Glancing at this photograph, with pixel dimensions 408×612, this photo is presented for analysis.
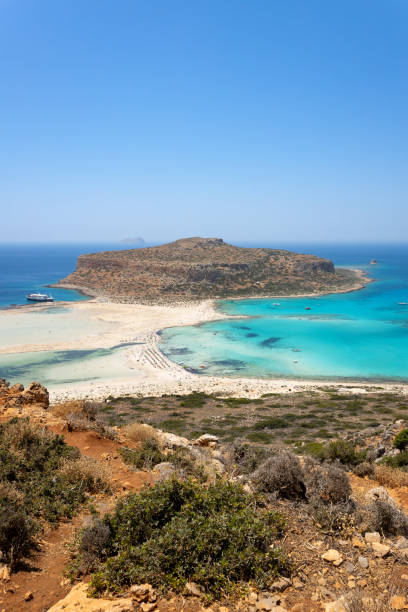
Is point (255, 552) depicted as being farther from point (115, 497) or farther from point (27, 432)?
point (27, 432)

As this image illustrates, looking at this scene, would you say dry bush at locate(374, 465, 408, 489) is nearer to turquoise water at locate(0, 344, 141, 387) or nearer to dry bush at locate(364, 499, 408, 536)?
dry bush at locate(364, 499, 408, 536)

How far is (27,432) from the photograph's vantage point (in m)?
8.33

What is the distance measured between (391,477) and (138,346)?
40.4 metres

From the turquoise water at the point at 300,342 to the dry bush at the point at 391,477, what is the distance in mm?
27240

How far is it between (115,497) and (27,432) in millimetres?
2811

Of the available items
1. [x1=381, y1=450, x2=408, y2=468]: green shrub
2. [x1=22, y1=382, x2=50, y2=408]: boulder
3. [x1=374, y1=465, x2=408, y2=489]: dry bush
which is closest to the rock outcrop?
[x1=22, y1=382, x2=50, y2=408]: boulder

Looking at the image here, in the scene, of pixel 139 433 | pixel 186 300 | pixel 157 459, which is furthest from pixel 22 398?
pixel 186 300

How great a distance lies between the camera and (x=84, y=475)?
7262 mm

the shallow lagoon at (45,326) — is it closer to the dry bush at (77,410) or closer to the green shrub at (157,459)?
the dry bush at (77,410)

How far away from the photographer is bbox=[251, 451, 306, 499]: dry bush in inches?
274

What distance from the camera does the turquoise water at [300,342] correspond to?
38812 millimetres

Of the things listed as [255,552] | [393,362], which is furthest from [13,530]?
[393,362]

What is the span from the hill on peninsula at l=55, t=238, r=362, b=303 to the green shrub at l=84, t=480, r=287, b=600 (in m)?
75.8

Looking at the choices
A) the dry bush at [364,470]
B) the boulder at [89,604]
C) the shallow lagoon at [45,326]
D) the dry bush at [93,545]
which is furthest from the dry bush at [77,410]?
the shallow lagoon at [45,326]
